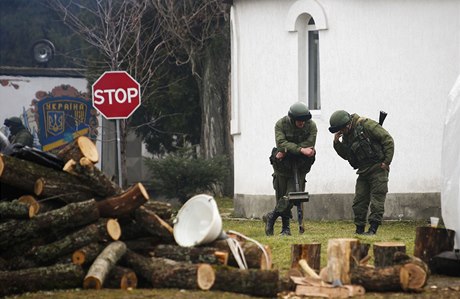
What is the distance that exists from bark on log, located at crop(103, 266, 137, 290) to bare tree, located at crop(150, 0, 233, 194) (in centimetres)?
2067

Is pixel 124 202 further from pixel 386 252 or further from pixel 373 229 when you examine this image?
pixel 373 229

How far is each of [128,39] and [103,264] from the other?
22.0 m

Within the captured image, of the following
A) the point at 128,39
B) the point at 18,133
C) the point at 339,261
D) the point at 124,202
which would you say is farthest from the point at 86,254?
the point at 128,39

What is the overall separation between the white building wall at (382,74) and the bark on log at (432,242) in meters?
8.56

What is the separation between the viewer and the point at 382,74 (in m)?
24.3

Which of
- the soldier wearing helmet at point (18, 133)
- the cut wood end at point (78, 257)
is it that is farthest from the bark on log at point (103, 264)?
the soldier wearing helmet at point (18, 133)

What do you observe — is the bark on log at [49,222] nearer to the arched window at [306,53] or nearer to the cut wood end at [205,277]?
the cut wood end at [205,277]

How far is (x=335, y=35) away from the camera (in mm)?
24734

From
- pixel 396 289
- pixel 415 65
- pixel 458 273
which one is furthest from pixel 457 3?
pixel 396 289

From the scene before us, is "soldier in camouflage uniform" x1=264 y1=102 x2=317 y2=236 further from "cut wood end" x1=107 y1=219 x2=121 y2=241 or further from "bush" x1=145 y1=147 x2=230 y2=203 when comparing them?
"bush" x1=145 y1=147 x2=230 y2=203

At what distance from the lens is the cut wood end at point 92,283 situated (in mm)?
13383

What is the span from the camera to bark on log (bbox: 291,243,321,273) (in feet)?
48.1

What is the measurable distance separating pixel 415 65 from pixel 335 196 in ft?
8.45

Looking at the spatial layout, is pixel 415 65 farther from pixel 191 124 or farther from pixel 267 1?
pixel 191 124
